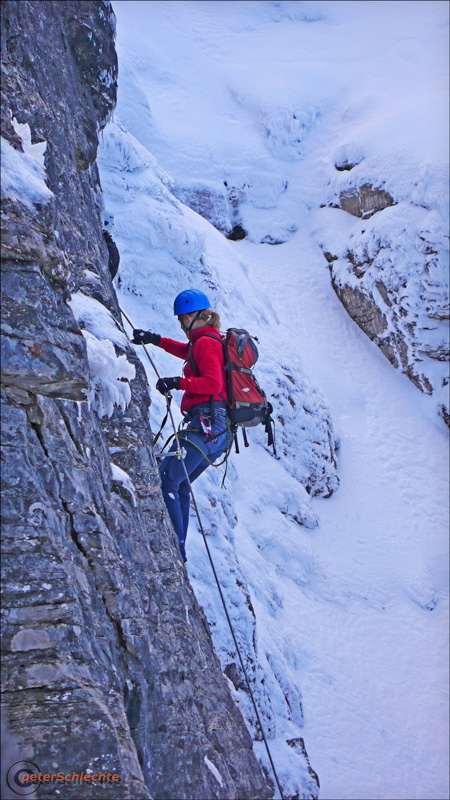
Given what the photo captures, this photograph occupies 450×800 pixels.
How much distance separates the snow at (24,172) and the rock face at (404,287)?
17016 millimetres

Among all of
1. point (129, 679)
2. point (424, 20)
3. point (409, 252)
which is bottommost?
point (409, 252)

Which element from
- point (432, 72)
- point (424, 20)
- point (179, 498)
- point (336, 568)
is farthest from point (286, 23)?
point (179, 498)

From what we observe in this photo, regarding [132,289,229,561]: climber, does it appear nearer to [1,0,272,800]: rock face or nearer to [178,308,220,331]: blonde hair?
[178,308,220,331]: blonde hair

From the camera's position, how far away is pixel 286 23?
105 feet

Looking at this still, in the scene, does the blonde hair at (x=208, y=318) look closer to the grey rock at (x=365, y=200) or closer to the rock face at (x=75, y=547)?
the rock face at (x=75, y=547)

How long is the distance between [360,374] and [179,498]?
14333 millimetres

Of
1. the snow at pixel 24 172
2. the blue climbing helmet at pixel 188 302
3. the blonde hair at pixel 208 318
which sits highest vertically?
the snow at pixel 24 172

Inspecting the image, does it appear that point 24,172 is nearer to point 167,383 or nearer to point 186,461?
point 167,383

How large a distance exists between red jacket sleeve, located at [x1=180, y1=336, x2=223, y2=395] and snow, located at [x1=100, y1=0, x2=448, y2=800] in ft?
3.68

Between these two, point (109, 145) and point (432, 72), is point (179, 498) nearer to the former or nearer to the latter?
point (109, 145)

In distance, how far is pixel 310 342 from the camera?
63.4 feet

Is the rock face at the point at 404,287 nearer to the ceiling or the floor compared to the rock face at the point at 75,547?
nearer to the floor

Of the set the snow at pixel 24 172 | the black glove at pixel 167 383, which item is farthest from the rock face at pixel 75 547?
the black glove at pixel 167 383

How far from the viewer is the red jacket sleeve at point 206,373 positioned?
216 inches
